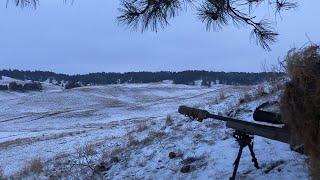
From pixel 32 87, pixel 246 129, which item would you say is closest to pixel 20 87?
pixel 32 87

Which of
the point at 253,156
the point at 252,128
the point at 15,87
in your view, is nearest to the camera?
the point at 252,128

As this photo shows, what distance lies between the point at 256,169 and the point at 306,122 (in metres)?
2.80

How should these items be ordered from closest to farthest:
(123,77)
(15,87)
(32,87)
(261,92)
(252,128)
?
(252,128) → (261,92) → (15,87) → (32,87) → (123,77)

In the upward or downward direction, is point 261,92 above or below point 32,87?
above

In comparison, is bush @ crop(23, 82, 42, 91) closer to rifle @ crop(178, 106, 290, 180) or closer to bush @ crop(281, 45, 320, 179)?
rifle @ crop(178, 106, 290, 180)

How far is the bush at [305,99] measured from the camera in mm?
4875

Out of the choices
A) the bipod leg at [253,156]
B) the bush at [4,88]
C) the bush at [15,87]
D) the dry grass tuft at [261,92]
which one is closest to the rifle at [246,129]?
the bipod leg at [253,156]

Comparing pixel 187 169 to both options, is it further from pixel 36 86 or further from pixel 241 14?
pixel 36 86

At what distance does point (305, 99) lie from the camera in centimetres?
488

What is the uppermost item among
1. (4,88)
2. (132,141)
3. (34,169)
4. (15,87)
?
(132,141)

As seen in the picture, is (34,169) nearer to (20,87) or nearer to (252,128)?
(252,128)

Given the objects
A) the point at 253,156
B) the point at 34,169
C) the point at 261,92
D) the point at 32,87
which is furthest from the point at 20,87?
the point at 253,156

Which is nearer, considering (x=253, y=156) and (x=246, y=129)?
(x=246, y=129)

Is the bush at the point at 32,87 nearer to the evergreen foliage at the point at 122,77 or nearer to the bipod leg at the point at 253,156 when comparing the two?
the evergreen foliage at the point at 122,77
